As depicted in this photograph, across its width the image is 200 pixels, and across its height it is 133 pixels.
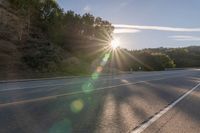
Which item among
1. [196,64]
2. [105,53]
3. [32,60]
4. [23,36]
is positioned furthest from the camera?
[196,64]

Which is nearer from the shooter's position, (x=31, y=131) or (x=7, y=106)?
(x=31, y=131)

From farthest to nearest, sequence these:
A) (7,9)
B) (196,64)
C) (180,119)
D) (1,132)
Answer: (196,64), (7,9), (180,119), (1,132)

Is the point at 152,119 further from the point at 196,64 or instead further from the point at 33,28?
the point at 196,64

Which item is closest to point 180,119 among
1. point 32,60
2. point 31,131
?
point 31,131

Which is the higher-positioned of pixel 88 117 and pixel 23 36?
pixel 23 36

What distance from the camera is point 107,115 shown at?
28.6 feet

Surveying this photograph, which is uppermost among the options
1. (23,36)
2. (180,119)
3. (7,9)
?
(7,9)

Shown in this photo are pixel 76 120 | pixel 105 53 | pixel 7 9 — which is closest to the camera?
pixel 76 120

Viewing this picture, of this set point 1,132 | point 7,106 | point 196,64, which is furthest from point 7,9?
point 196,64

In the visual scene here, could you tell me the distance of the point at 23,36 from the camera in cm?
4609

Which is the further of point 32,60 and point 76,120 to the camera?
point 32,60

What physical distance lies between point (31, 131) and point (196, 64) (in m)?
132

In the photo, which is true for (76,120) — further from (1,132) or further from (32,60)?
(32,60)

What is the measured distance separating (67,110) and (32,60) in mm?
26914
